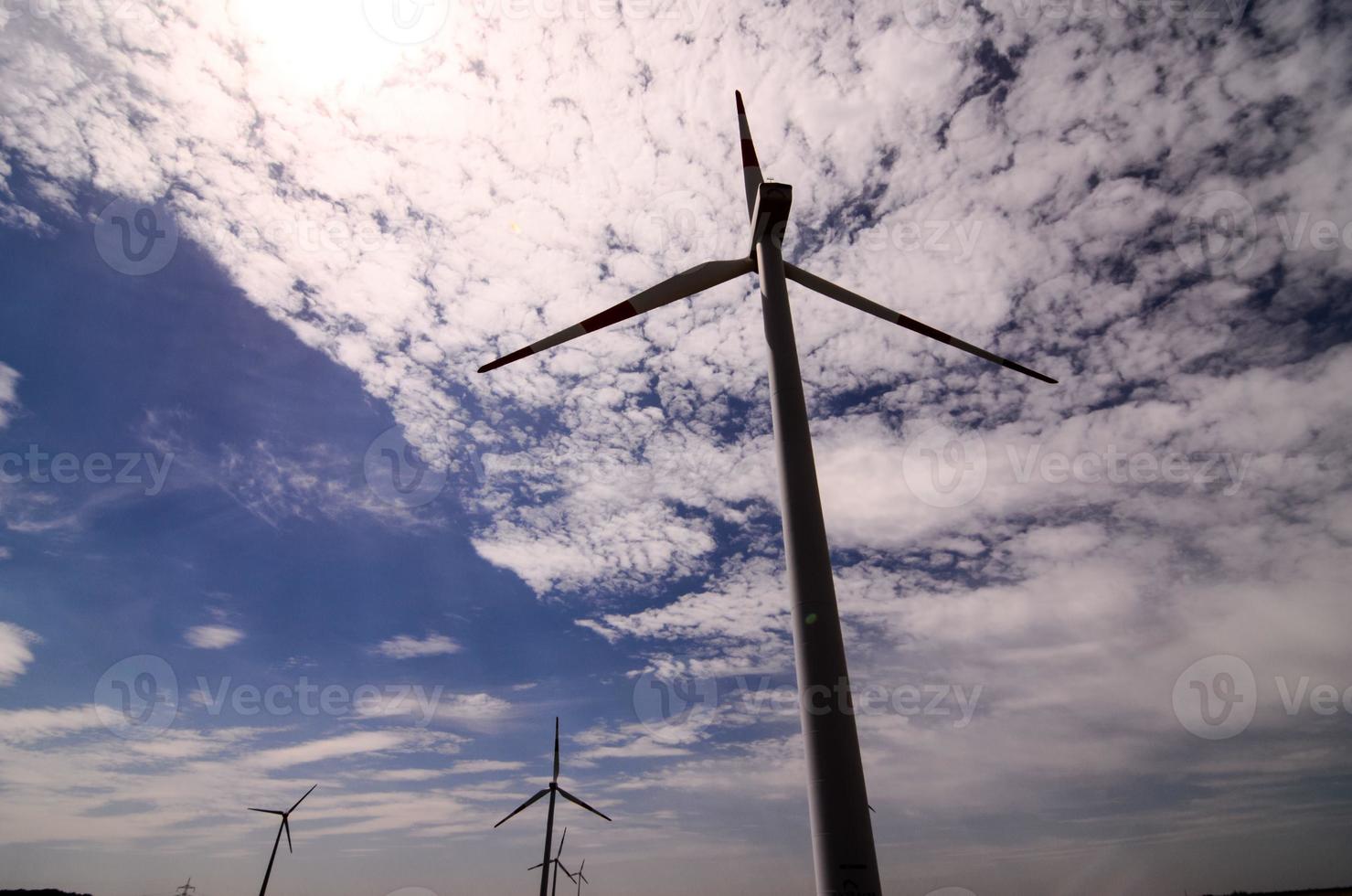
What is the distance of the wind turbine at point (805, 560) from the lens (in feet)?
60.0

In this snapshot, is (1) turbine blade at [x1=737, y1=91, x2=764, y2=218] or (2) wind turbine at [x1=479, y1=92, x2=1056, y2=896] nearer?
(2) wind turbine at [x1=479, y1=92, x2=1056, y2=896]

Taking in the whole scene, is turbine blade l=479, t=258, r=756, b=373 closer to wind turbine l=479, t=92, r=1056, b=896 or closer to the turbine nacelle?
wind turbine l=479, t=92, r=1056, b=896

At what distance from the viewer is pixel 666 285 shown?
31891 mm

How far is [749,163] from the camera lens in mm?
35625

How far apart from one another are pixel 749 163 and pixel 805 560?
78.8 ft

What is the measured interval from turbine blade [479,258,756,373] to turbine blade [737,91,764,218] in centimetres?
340

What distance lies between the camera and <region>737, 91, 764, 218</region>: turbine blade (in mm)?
34406

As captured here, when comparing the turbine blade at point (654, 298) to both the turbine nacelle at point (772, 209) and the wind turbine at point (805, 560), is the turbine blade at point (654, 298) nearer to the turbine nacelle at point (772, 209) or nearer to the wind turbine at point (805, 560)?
the wind turbine at point (805, 560)

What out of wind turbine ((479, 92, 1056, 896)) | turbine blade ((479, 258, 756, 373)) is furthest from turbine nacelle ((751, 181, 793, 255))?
turbine blade ((479, 258, 756, 373))

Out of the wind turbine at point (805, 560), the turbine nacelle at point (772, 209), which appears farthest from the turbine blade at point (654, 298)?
the turbine nacelle at point (772, 209)

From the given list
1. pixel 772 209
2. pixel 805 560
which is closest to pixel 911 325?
pixel 772 209

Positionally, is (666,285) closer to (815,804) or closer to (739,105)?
(739,105)

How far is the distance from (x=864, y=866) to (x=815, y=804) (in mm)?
1939

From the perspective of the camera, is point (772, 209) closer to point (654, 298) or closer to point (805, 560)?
point (654, 298)
